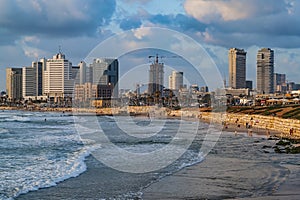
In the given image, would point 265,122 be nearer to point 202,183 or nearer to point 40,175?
point 202,183

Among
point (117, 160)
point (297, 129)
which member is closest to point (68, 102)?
point (297, 129)

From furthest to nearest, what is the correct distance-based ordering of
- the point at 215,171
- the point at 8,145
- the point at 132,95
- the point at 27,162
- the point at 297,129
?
the point at 132,95, the point at 297,129, the point at 8,145, the point at 27,162, the point at 215,171

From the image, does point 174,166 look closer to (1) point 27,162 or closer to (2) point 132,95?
(1) point 27,162

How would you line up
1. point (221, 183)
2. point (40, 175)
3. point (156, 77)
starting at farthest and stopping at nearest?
point (156, 77) → point (40, 175) → point (221, 183)

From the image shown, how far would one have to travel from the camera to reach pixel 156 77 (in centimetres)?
18025

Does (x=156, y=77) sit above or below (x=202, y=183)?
above

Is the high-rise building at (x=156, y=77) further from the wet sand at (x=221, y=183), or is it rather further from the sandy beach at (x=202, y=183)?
the wet sand at (x=221, y=183)

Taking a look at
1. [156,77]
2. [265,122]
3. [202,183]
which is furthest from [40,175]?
[156,77]

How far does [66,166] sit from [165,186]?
6213 millimetres

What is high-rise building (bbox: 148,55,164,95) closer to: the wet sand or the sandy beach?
the sandy beach

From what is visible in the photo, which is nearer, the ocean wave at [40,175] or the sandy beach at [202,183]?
the sandy beach at [202,183]

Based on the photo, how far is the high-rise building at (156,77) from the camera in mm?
170750

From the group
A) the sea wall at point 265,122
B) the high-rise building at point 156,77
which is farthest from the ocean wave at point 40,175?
the high-rise building at point 156,77

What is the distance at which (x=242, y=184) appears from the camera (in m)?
13.9
